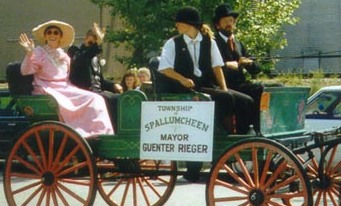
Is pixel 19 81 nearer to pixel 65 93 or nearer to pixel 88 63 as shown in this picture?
pixel 65 93

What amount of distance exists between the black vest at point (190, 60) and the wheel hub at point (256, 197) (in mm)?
1305

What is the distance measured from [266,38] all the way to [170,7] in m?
2.80

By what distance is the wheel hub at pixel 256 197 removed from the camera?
7688mm

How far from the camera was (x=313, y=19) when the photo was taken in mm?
33906

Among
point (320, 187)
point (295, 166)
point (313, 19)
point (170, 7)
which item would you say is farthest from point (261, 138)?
point (313, 19)

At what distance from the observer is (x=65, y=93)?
9164mm

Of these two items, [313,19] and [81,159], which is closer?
[81,159]

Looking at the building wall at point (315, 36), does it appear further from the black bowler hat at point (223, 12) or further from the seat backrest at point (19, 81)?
the seat backrest at point (19, 81)

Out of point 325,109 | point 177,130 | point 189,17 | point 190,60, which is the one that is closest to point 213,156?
point 177,130

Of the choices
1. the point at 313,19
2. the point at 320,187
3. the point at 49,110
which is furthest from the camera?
the point at 313,19

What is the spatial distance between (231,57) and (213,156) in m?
1.36

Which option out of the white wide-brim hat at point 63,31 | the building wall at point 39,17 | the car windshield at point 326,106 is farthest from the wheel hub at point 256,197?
the building wall at point 39,17

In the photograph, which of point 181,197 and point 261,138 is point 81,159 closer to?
point 261,138

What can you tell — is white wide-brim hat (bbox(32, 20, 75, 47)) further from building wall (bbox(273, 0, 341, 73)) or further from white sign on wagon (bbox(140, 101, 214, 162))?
building wall (bbox(273, 0, 341, 73))
